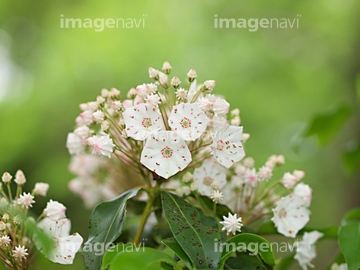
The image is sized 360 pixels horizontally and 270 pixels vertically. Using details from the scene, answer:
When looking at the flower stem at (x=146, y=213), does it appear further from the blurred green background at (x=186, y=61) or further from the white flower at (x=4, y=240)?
the blurred green background at (x=186, y=61)

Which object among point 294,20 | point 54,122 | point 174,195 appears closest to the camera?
point 174,195

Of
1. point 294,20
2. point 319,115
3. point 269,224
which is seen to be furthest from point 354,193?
point 269,224

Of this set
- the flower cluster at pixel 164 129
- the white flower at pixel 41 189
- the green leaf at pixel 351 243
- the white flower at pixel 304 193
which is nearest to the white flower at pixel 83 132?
the flower cluster at pixel 164 129

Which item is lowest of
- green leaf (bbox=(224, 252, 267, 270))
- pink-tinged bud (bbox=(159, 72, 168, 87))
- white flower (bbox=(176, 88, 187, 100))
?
green leaf (bbox=(224, 252, 267, 270))

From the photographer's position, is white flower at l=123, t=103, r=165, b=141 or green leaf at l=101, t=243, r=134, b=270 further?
white flower at l=123, t=103, r=165, b=141

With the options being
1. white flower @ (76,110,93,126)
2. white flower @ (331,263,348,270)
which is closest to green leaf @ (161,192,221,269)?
white flower @ (76,110,93,126)

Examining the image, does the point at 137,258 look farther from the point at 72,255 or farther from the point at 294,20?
the point at 294,20

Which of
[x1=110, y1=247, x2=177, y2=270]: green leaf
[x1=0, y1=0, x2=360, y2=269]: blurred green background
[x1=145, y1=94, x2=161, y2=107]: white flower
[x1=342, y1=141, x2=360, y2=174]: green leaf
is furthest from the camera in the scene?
[x1=0, y1=0, x2=360, y2=269]: blurred green background

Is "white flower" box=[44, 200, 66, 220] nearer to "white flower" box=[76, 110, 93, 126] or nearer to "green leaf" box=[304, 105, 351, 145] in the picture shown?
"white flower" box=[76, 110, 93, 126]
